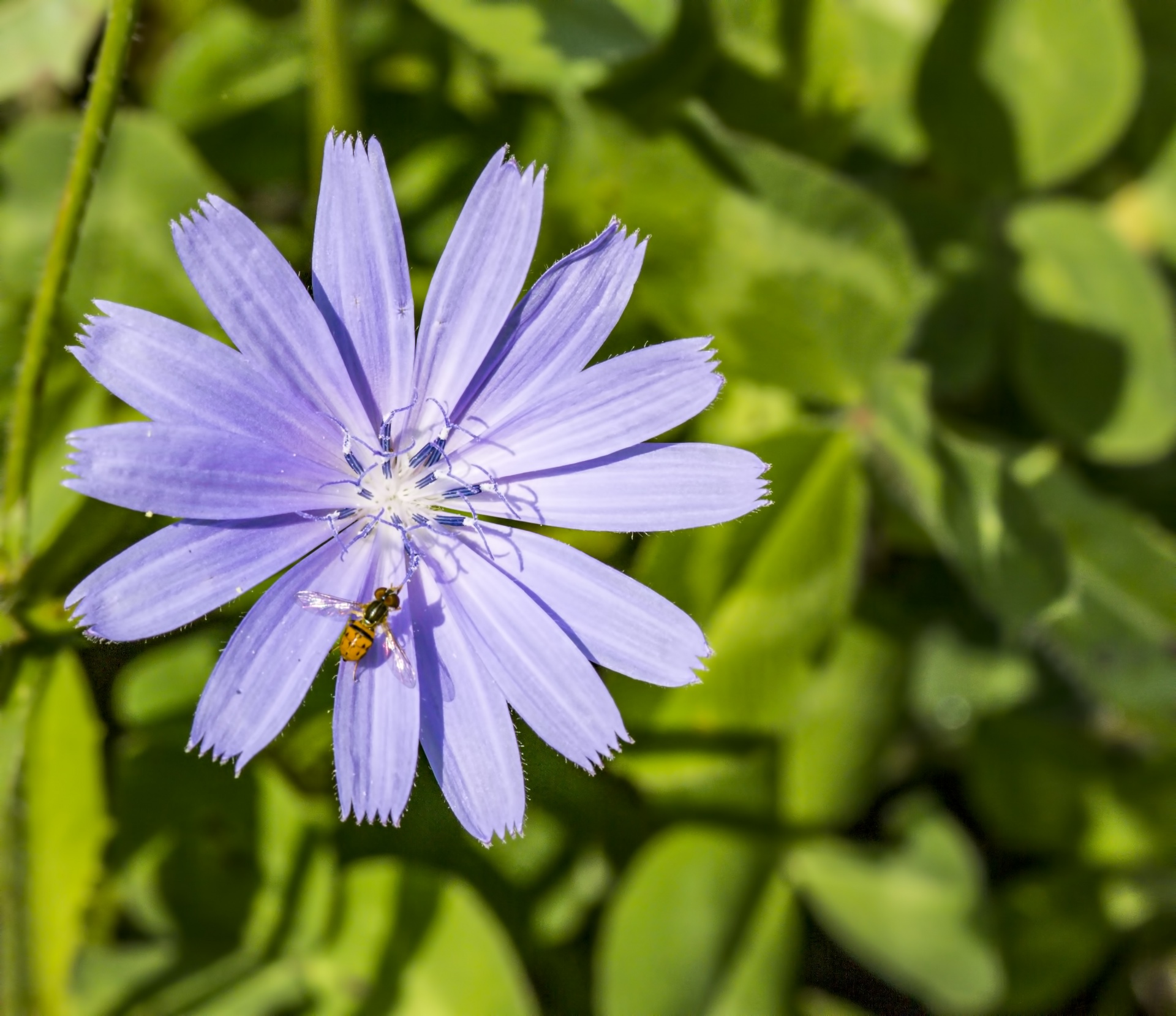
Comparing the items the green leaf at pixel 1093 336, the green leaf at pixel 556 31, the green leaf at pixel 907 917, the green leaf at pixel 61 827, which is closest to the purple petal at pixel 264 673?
the green leaf at pixel 61 827

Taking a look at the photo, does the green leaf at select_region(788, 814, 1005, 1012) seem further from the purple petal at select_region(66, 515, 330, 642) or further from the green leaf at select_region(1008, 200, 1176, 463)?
the purple petal at select_region(66, 515, 330, 642)

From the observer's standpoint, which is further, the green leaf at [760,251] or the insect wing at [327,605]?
the green leaf at [760,251]

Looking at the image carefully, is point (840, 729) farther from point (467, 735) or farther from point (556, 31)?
point (556, 31)

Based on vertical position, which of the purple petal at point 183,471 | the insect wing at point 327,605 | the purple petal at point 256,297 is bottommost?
the insect wing at point 327,605

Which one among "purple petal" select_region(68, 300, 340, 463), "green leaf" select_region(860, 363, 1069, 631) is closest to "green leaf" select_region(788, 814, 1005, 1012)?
"green leaf" select_region(860, 363, 1069, 631)

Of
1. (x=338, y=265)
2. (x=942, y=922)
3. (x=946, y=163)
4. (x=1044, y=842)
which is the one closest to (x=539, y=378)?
(x=338, y=265)

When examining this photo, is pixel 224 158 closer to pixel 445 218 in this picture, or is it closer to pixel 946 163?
pixel 445 218

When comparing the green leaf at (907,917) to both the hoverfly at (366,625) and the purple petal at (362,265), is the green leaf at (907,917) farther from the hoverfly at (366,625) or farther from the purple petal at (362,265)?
the purple petal at (362,265)
